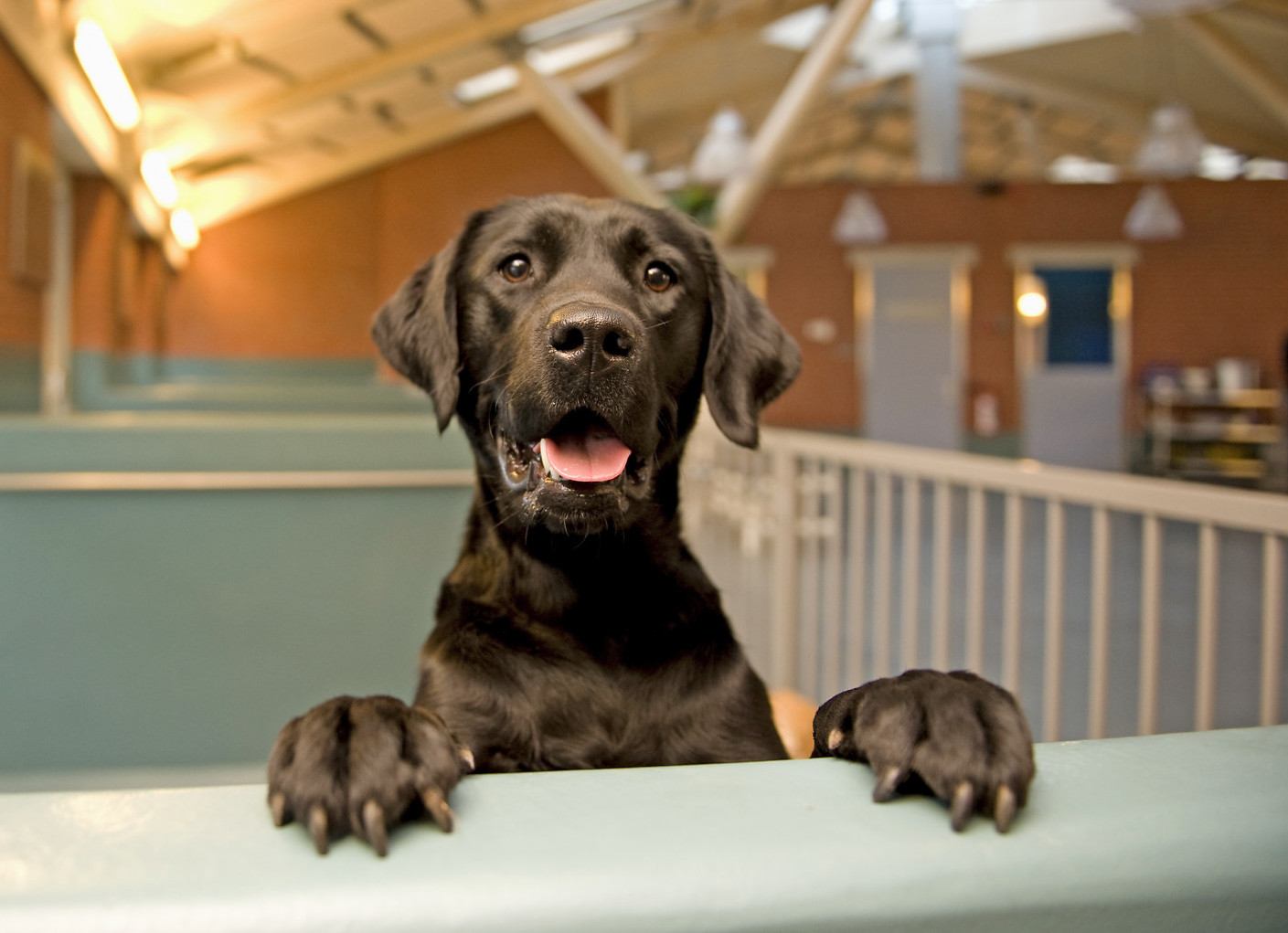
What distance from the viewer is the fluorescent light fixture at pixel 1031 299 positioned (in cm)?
1169

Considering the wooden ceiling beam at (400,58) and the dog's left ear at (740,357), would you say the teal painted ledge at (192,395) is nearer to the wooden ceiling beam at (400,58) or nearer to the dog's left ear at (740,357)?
the wooden ceiling beam at (400,58)

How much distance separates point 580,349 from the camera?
1.10m

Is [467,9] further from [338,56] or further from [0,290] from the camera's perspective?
[0,290]

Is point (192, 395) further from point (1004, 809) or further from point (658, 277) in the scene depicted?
point (1004, 809)

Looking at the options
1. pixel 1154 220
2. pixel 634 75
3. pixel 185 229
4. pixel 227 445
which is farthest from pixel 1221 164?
pixel 227 445

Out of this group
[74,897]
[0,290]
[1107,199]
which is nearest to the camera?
[74,897]

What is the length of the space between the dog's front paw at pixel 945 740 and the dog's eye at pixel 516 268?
835 mm

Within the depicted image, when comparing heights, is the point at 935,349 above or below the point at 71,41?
below


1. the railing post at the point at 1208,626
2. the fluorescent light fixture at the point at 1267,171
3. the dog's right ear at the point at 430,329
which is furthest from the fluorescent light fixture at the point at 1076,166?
the dog's right ear at the point at 430,329

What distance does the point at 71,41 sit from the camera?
16.6 feet

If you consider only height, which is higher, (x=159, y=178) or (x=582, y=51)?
(x=582, y=51)

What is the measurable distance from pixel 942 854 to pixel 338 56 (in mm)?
8403

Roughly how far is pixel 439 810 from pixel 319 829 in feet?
0.21

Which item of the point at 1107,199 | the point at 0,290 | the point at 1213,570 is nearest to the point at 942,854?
the point at 1213,570
